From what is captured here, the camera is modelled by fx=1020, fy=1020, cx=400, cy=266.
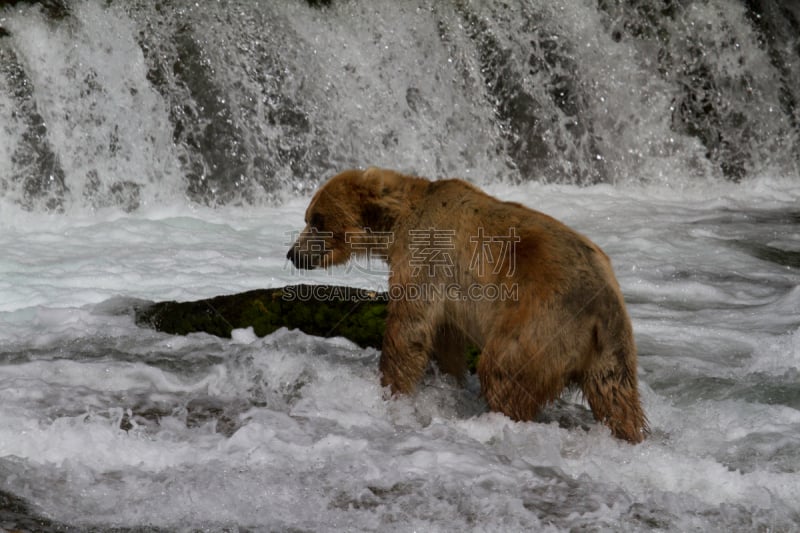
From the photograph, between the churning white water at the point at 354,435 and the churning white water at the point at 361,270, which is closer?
the churning white water at the point at 354,435

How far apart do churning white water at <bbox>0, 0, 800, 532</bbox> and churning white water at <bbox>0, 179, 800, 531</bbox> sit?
19mm

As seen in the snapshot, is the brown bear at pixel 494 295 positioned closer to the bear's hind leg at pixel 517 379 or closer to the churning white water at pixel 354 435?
the bear's hind leg at pixel 517 379

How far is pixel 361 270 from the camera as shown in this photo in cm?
988

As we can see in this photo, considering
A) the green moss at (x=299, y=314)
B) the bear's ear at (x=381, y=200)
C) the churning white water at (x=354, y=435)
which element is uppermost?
the bear's ear at (x=381, y=200)

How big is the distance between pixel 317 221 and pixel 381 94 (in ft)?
28.4

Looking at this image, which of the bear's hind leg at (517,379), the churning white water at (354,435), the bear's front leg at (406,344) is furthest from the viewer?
the bear's front leg at (406,344)

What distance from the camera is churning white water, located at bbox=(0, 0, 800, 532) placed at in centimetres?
455

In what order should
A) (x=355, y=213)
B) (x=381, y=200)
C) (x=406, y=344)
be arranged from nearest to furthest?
1. (x=406, y=344)
2. (x=381, y=200)
3. (x=355, y=213)

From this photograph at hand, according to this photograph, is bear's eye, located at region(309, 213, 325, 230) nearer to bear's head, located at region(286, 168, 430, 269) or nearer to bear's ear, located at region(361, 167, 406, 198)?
bear's head, located at region(286, 168, 430, 269)

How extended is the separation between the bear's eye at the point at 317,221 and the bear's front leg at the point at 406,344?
78 cm

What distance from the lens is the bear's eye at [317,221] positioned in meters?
5.88

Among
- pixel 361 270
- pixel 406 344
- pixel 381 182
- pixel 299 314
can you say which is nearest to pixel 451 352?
pixel 406 344

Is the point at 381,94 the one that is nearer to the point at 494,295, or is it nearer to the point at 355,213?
the point at 355,213

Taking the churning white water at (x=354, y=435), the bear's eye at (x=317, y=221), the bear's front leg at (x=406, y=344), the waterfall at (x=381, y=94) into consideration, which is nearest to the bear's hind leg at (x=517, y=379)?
the churning white water at (x=354, y=435)
